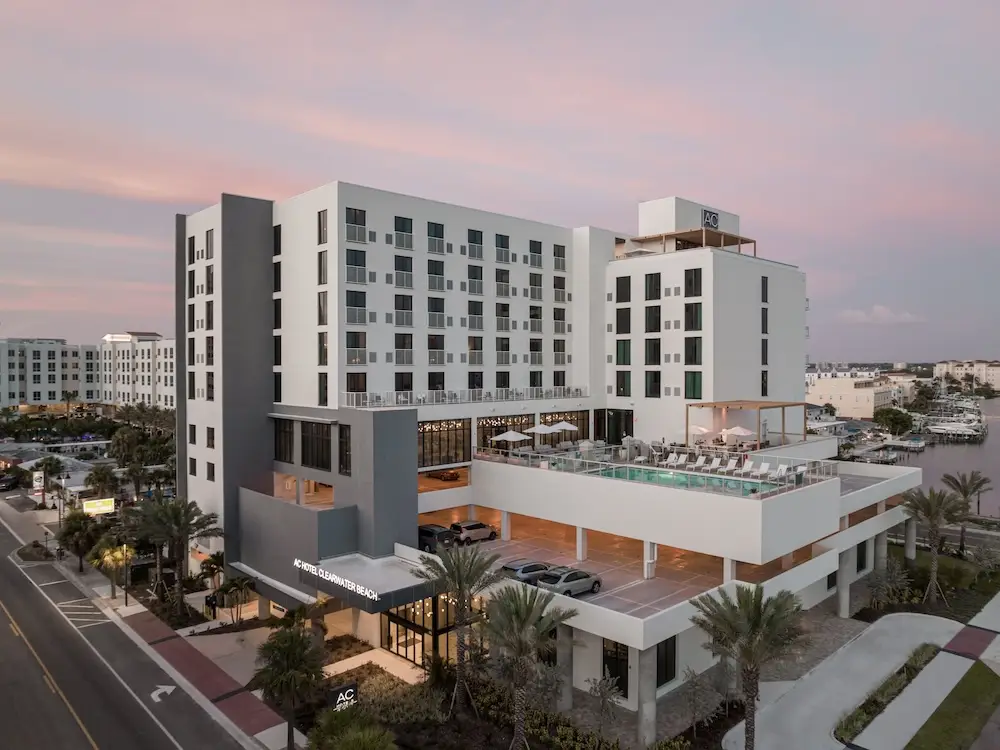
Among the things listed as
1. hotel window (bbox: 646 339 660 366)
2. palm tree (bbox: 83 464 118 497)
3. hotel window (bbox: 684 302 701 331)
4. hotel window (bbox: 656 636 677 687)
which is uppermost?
hotel window (bbox: 684 302 701 331)

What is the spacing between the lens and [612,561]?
106 feet

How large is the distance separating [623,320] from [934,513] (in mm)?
23025

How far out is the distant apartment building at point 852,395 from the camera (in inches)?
6412

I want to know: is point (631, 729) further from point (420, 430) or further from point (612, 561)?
point (420, 430)

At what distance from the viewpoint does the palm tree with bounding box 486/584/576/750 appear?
808 inches

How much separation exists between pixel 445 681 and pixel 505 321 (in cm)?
2498

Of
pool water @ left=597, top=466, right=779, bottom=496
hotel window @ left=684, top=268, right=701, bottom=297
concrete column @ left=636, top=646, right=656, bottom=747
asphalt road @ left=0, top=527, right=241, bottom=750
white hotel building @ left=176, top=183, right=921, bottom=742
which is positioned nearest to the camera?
concrete column @ left=636, top=646, right=656, bottom=747

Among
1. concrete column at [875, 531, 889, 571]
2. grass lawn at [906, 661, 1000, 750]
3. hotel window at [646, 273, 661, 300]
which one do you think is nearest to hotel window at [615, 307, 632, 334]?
hotel window at [646, 273, 661, 300]

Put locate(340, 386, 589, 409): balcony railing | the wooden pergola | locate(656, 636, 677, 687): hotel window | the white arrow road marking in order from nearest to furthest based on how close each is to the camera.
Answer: the white arrow road marking < locate(656, 636, 677, 687): hotel window < locate(340, 386, 589, 409): balcony railing < the wooden pergola

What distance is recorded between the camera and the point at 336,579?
92.0 feet

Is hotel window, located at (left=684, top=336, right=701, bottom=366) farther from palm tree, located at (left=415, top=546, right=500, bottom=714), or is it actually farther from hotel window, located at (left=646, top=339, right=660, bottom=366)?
palm tree, located at (left=415, top=546, right=500, bottom=714)

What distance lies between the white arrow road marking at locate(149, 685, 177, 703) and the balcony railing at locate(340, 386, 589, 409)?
15849mm

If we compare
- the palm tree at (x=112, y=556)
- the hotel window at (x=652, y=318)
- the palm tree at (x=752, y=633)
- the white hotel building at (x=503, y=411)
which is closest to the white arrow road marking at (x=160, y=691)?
the white hotel building at (x=503, y=411)

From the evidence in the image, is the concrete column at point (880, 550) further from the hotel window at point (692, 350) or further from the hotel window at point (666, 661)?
the hotel window at point (666, 661)
